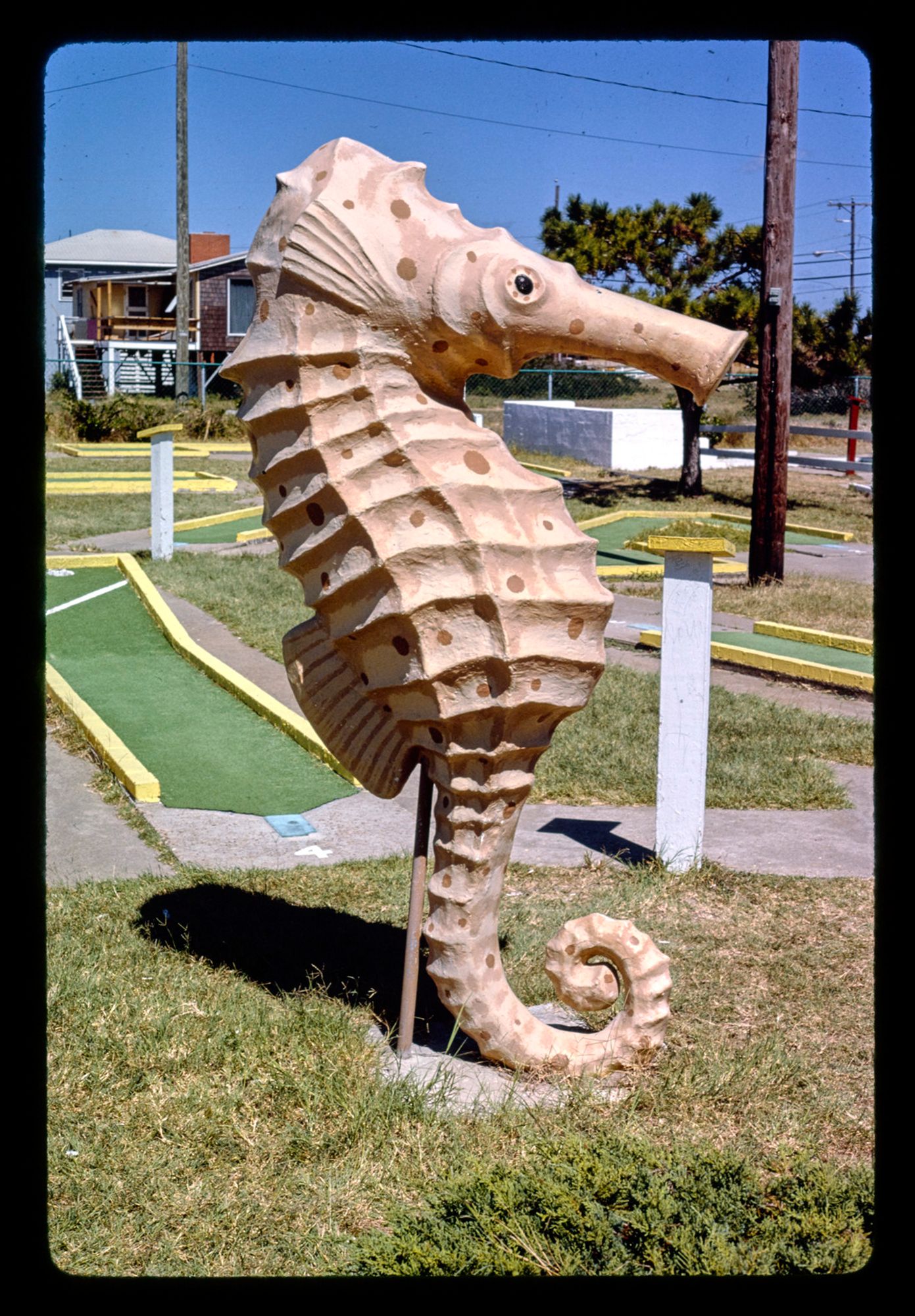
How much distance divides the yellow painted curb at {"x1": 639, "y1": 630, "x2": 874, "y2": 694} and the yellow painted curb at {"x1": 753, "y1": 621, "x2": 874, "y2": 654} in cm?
68

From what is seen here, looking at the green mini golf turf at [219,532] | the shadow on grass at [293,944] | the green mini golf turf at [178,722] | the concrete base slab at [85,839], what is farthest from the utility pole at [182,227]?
the shadow on grass at [293,944]

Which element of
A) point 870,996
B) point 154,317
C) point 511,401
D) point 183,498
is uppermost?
point 154,317

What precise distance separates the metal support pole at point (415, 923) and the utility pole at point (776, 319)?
1016cm

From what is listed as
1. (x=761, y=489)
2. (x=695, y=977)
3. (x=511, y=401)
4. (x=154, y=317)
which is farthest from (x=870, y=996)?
(x=154, y=317)

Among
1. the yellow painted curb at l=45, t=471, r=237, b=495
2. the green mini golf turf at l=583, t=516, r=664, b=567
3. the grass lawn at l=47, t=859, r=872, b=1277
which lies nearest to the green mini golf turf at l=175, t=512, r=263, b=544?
the yellow painted curb at l=45, t=471, r=237, b=495

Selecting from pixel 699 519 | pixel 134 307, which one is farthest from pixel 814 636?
pixel 134 307

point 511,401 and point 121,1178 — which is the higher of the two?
point 511,401

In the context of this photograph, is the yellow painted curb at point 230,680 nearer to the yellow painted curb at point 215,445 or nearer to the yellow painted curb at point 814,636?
the yellow painted curb at point 814,636

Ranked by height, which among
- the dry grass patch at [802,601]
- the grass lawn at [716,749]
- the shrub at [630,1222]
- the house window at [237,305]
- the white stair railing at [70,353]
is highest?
the house window at [237,305]

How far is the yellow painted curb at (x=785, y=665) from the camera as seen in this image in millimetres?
10289

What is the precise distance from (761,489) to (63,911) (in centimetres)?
1028

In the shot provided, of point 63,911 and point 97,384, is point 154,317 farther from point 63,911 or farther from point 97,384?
point 63,911

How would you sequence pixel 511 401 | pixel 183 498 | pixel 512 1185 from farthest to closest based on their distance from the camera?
pixel 511 401 → pixel 183 498 → pixel 512 1185

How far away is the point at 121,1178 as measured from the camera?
11.8 ft
